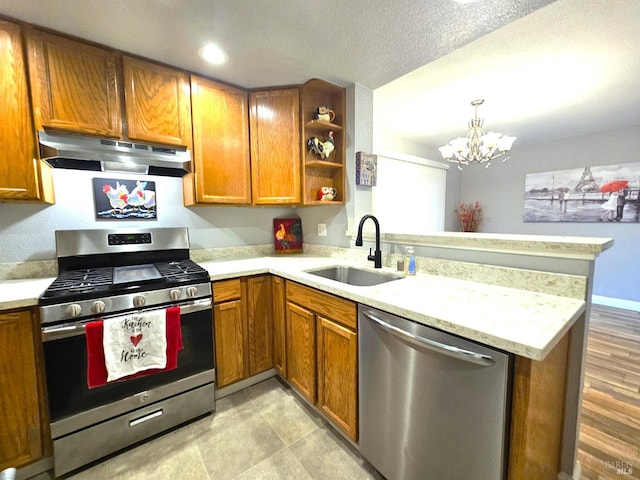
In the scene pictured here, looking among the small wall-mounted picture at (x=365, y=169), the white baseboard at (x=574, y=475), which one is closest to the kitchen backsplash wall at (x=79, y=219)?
the small wall-mounted picture at (x=365, y=169)

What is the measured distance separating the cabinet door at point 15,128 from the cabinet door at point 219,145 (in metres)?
0.81

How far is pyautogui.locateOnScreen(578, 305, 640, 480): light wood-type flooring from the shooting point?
1350mm

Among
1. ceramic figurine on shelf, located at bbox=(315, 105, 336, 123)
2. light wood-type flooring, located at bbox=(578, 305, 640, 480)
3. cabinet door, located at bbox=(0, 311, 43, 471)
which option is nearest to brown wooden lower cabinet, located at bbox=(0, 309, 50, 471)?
cabinet door, located at bbox=(0, 311, 43, 471)

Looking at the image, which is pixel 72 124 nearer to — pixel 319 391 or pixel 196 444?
pixel 196 444

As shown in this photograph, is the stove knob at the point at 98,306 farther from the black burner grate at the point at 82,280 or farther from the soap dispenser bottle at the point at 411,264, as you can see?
the soap dispenser bottle at the point at 411,264

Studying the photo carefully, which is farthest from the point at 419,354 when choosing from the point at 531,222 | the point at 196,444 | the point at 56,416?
the point at 531,222

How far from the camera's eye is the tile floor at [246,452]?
1.32 m

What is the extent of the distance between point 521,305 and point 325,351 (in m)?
0.98

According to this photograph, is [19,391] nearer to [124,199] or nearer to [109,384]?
[109,384]

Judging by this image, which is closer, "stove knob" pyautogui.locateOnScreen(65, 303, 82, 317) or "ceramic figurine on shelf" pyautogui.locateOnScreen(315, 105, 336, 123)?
"stove knob" pyautogui.locateOnScreen(65, 303, 82, 317)

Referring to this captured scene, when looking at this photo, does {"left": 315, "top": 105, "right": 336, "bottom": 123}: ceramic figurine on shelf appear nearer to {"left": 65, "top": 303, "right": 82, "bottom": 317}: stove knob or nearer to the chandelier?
the chandelier

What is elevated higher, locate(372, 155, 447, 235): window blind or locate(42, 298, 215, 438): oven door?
locate(372, 155, 447, 235): window blind

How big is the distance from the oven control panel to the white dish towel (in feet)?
2.41

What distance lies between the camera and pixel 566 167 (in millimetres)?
4027
